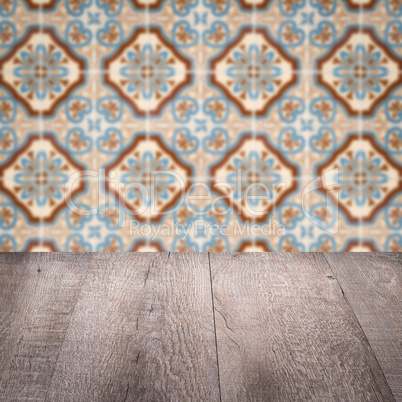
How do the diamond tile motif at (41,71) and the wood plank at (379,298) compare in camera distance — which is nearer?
the wood plank at (379,298)

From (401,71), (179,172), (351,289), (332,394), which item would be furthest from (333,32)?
(332,394)

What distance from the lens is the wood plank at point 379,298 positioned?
77 cm

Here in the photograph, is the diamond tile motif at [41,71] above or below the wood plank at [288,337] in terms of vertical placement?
above

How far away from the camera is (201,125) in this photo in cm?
121

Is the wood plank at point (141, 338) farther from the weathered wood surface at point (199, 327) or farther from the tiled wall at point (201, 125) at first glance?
the tiled wall at point (201, 125)

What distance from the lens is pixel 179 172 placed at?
4.01 feet

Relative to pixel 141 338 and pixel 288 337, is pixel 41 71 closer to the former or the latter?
pixel 141 338

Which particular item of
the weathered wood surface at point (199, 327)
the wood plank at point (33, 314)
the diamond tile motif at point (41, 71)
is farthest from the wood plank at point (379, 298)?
the diamond tile motif at point (41, 71)

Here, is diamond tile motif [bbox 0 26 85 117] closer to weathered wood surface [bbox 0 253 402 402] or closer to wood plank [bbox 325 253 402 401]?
weathered wood surface [bbox 0 253 402 402]

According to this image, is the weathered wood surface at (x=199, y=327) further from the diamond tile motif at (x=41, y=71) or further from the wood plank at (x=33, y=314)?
the diamond tile motif at (x=41, y=71)

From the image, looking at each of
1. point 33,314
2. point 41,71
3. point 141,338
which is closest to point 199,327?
point 141,338

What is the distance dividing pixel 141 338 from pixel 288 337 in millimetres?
215

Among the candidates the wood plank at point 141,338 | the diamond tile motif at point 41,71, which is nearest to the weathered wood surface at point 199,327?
the wood plank at point 141,338

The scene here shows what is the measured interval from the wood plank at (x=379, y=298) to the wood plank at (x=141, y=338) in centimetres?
23
